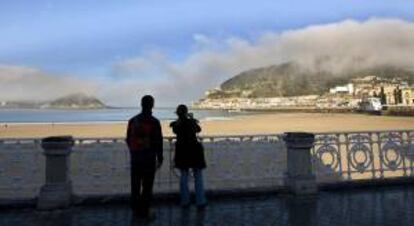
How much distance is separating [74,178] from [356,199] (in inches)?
233

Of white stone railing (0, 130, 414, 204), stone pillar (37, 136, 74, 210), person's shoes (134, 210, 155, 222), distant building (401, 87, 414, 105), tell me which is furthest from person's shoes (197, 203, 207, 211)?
distant building (401, 87, 414, 105)

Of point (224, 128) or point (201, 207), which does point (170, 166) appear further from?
point (224, 128)

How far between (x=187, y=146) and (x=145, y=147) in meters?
1.17

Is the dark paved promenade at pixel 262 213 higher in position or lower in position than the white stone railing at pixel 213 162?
lower

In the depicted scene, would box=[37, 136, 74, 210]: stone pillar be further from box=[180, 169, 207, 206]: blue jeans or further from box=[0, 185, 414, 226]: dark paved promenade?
box=[180, 169, 207, 206]: blue jeans

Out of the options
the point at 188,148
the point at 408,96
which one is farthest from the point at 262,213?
the point at 408,96

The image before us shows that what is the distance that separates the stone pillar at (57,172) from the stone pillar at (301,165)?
15.0 ft

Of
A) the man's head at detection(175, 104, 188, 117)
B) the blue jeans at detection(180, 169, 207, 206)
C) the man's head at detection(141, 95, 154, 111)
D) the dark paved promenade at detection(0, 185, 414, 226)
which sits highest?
the man's head at detection(141, 95, 154, 111)

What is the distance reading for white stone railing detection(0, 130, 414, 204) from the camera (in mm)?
9953

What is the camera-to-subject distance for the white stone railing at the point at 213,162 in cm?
995

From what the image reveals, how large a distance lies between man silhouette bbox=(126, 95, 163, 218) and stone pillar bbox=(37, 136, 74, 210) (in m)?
1.80

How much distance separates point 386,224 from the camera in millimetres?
7469

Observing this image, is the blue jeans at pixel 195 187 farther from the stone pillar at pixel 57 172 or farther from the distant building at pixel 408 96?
the distant building at pixel 408 96

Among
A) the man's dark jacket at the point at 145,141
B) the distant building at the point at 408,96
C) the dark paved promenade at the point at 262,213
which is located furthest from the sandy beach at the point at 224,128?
the distant building at the point at 408,96
